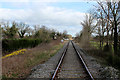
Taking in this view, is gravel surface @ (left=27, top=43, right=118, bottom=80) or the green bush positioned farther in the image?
the green bush

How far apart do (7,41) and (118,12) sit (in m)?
18.3

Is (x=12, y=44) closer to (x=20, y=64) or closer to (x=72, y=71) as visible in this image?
(x=20, y=64)

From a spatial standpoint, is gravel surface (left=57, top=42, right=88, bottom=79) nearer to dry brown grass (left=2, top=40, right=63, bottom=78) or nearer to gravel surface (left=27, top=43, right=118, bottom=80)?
gravel surface (left=27, top=43, right=118, bottom=80)

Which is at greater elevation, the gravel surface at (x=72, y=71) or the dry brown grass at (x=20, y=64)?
the gravel surface at (x=72, y=71)

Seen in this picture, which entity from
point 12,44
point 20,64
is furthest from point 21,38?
point 20,64

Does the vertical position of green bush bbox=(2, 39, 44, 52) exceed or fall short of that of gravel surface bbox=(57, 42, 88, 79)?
it exceeds it

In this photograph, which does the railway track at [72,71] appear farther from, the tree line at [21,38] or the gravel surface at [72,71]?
the tree line at [21,38]

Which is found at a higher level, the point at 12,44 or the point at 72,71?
the point at 12,44

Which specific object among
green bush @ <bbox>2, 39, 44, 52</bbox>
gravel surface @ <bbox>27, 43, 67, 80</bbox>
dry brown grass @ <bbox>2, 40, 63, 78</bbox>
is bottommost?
dry brown grass @ <bbox>2, 40, 63, 78</bbox>

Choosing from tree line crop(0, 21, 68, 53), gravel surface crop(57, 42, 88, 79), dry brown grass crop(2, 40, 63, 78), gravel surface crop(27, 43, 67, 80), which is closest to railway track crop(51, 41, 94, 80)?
gravel surface crop(57, 42, 88, 79)

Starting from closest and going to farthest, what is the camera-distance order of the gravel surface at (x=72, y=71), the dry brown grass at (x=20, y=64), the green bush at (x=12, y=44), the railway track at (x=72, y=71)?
the railway track at (x=72, y=71) → the gravel surface at (x=72, y=71) → the dry brown grass at (x=20, y=64) → the green bush at (x=12, y=44)

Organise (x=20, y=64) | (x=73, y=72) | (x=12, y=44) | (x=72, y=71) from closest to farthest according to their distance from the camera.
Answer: (x=73, y=72), (x=72, y=71), (x=20, y=64), (x=12, y=44)

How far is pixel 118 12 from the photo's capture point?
11273 millimetres

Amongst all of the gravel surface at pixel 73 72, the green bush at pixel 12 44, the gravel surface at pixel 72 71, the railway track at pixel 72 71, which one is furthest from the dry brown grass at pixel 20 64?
the green bush at pixel 12 44
